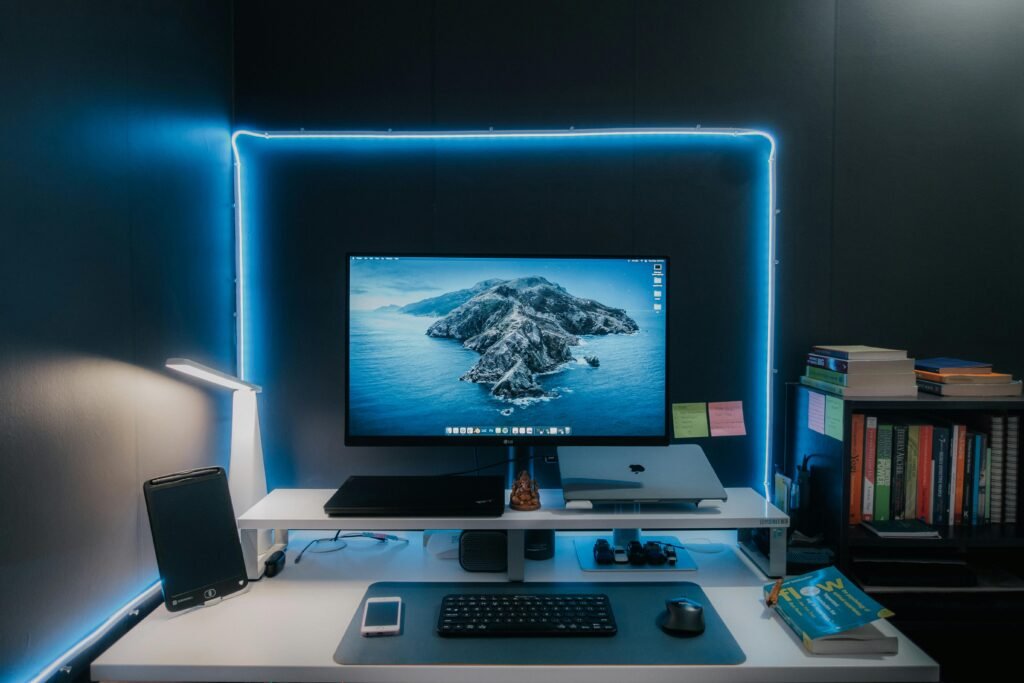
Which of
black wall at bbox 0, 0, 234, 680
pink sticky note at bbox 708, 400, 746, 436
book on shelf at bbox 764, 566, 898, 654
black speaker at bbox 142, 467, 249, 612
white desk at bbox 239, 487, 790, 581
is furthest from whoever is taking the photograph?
pink sticky note at bbox 708, 400, 746, 436

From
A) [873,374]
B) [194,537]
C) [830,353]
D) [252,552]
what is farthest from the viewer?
[830,353]

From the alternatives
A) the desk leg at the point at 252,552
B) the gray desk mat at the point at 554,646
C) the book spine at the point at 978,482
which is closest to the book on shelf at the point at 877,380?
the book spine at the point at 978,482

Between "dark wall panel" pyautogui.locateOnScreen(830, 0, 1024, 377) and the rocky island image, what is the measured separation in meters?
0.79

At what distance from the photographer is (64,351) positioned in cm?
110

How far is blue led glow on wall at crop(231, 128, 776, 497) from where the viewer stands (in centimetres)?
176

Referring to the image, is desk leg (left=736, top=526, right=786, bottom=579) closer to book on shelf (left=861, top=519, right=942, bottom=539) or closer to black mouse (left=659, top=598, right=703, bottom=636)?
book on shelf (left=861, top=519, right=942, bottom=539)

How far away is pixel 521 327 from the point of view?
1497mm

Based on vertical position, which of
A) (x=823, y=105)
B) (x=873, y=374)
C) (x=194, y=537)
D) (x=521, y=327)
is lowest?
(x=194, y=537)

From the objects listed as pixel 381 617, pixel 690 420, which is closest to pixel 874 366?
pixel 690 420

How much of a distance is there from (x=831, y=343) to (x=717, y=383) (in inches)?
13.7

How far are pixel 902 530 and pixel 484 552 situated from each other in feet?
3.21

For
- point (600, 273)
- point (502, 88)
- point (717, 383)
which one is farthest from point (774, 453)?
point (502, 88)

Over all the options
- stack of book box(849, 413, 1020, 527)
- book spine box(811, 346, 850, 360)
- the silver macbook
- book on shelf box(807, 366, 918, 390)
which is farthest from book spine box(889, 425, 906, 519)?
the silver macbook

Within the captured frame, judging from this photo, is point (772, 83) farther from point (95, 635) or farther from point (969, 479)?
point (95, 635)
